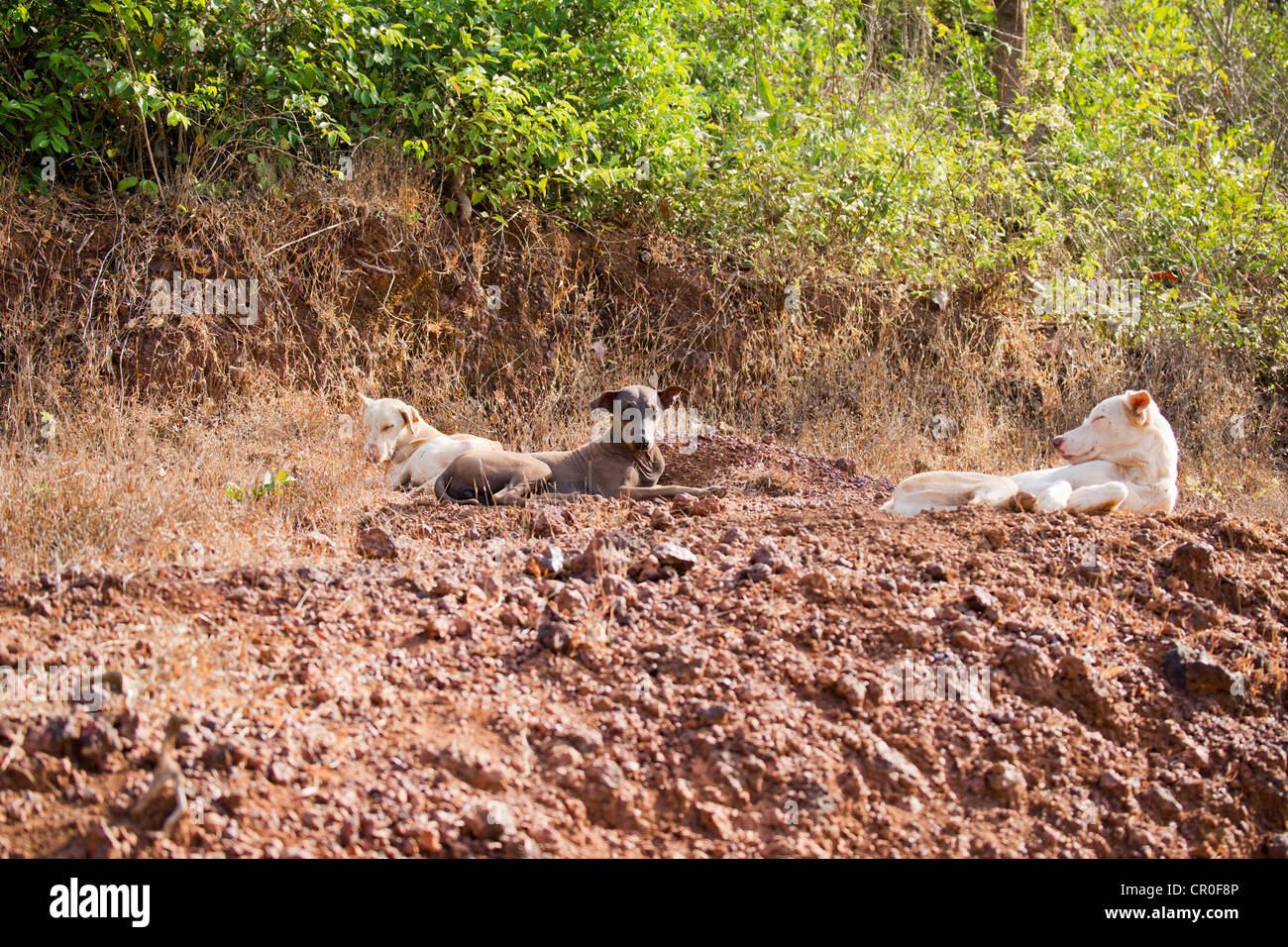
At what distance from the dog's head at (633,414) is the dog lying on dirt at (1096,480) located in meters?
1.80

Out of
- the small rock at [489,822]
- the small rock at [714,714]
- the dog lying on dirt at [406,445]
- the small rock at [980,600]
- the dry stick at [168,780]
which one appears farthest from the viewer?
the dog lying on dirt at [406,445]

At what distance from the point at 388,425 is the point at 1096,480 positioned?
4.83m

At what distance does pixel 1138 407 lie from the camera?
588 centimetres

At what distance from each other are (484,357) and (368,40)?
9.67 ft

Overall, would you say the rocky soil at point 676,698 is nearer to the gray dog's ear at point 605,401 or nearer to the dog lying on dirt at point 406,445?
A: the dog lying on dirt at point 406,445

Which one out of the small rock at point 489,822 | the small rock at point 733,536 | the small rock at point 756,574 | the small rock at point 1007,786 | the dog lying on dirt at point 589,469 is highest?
the dog lying on dirt at point 589,469

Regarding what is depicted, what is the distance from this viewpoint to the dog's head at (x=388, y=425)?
7500mm

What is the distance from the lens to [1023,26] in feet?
44.1

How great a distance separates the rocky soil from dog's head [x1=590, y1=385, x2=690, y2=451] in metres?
1.54

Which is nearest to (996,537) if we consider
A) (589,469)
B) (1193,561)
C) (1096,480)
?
(1193,561)

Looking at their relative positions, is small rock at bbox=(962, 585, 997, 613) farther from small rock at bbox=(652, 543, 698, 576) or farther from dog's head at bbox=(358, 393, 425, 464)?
dog's head at bbox=(358, 393, 425, 464)

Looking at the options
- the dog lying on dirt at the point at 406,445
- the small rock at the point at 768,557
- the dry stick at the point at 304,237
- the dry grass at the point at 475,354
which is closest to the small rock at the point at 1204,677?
the small rock at the point at 768,557

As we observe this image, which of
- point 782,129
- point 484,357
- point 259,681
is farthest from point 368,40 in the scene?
point 259,681

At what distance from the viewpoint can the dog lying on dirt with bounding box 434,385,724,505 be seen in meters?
6.81
